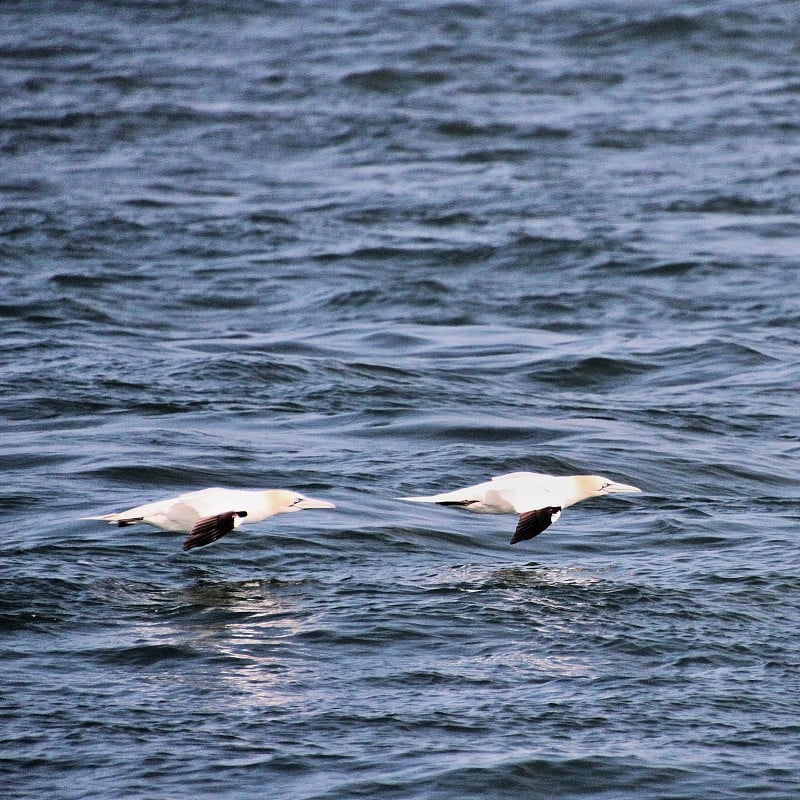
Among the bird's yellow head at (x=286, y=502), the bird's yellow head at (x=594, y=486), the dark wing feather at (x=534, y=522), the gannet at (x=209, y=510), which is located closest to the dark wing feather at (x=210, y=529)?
the gannet at (x=209, y=510)

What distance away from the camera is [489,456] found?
11.3 meters

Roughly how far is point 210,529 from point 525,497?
5.64ft

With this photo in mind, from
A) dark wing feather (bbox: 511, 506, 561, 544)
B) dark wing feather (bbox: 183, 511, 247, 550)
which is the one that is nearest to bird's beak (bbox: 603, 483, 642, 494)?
dark wing feather (bbox: 511, 506, 561, 544)

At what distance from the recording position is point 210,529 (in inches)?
325

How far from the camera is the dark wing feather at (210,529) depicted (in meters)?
8.17

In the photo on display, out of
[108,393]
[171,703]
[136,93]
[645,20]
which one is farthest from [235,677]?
[645,20]

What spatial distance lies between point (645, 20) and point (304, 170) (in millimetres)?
10444

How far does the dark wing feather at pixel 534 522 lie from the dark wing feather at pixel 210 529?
4.68 feet

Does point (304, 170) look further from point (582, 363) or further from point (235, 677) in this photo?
point (235, 677)

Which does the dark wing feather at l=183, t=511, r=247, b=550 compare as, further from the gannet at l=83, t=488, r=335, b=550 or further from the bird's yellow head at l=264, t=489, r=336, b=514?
the bird's yellow head at l=264, t=489, r=336, b=514

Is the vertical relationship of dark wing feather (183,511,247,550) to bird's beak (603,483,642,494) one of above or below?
above

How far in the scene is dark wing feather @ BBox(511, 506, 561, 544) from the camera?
8461 millimetres

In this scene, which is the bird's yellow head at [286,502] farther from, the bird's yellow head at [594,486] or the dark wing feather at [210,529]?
the bird's yellow head at [594,486]

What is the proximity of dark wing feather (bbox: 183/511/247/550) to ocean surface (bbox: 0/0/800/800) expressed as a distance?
1.00 ft
